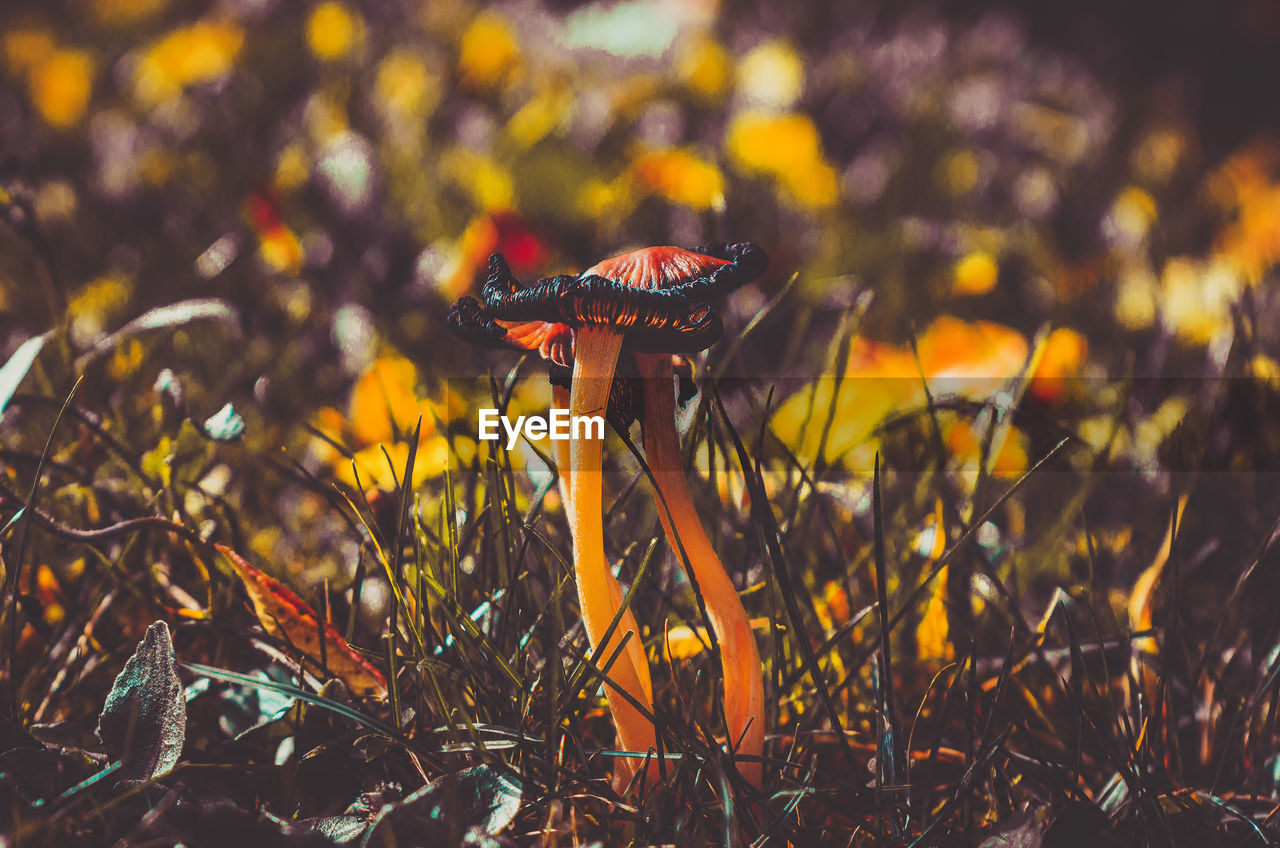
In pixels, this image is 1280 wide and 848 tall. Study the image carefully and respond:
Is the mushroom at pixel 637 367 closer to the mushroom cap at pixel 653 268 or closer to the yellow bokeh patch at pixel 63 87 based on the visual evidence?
the mushroom cap at pixel 653 268

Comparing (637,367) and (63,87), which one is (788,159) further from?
(63,87)

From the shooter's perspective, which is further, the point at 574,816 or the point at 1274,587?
the point at 1274,587

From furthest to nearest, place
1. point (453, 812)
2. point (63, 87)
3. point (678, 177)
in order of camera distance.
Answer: point (63, 87) → point (678, 177) → point (453, 812)

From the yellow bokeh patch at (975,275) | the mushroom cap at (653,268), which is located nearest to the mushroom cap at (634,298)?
the mushroom cap at (653,268)

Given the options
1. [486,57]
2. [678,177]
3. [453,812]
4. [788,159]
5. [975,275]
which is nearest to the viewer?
[453,812]

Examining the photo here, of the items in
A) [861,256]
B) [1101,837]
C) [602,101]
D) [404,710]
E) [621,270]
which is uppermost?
[602,101]

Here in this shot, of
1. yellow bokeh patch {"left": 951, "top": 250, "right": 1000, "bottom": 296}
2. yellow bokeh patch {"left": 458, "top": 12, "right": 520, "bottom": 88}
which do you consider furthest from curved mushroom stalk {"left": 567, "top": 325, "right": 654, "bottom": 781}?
yellow bokeh patch {"left": 458, "top": 12, "right": 520, "bottom": 88}

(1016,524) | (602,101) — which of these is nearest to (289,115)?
(602,101)

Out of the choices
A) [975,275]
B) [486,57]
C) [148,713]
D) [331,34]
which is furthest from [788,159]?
[148,713]

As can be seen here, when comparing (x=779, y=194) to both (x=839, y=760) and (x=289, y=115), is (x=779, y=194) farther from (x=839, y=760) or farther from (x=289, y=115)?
(x=839, y=760)
